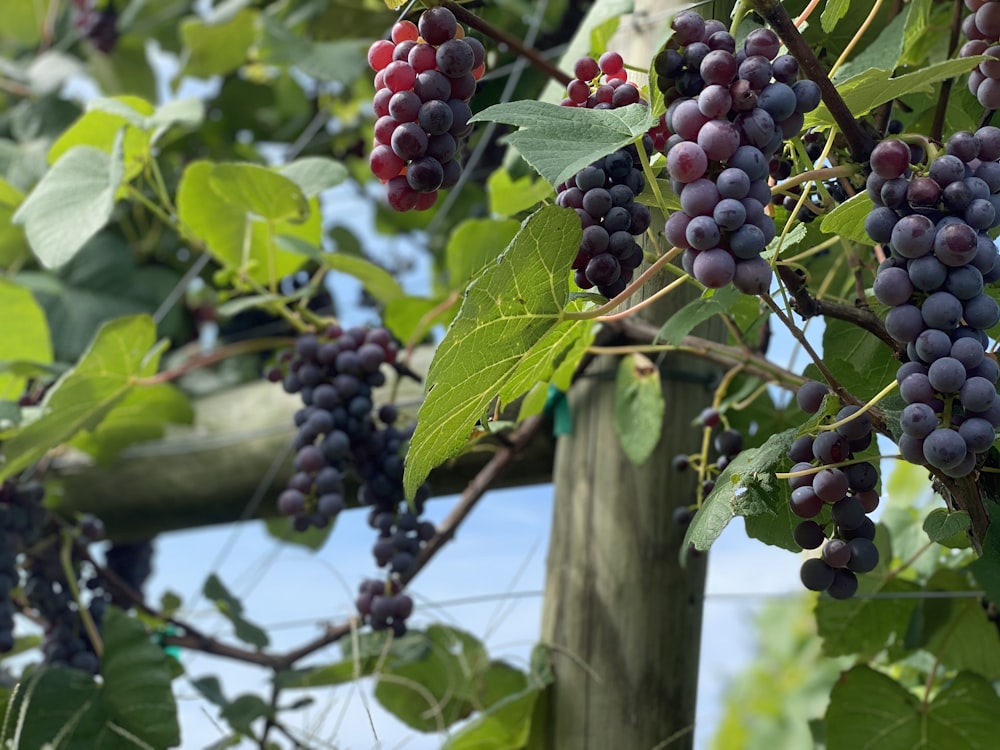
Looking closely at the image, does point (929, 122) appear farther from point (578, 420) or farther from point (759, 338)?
point (578, 420)

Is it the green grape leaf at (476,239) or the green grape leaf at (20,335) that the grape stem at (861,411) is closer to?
the green grape leaf at (476,239)

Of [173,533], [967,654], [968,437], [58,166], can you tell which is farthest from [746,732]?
[968,437]

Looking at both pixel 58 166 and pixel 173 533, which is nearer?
pixel 58 166

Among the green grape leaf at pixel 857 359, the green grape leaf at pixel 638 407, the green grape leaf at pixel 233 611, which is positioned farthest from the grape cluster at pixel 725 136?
the green grape leaf at pixel 233 611

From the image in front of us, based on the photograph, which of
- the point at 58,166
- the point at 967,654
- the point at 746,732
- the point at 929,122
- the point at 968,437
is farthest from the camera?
the point at 746,732

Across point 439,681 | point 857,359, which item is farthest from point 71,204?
point 857,359

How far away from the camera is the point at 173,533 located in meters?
1.63

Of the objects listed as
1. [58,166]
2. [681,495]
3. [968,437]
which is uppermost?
[58,166]

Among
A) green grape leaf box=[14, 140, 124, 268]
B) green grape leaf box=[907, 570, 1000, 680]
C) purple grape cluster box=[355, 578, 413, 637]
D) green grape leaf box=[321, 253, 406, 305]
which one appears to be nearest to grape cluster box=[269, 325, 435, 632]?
purple grape cluster box=[355, 578, 413, 637]

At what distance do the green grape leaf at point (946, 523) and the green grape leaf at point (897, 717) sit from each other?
433mm

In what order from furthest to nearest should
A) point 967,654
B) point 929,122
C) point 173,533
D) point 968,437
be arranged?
point 173,533 < point 967,654 < point 929,122 < point 968,437

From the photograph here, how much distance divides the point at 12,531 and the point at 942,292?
1095mm

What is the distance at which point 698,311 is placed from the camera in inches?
25.2

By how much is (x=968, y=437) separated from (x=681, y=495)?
2.11 ft
